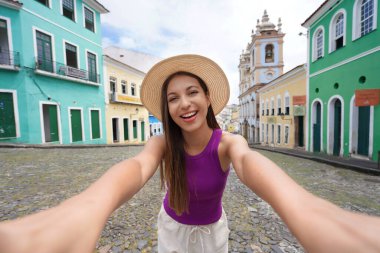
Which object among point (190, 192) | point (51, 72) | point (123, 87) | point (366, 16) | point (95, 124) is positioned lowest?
point (190, 192)

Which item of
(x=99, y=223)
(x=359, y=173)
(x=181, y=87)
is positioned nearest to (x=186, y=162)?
(x=181, y=87)

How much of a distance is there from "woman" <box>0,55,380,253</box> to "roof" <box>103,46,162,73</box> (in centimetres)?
2469

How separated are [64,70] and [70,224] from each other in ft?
50.8

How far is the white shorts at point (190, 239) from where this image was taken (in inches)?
63.3

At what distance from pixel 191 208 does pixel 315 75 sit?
595 inches

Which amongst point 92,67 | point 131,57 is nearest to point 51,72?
point 92,67

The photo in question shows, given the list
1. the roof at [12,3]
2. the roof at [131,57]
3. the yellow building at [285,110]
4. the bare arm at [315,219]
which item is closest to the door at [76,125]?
the roof at [12,3]

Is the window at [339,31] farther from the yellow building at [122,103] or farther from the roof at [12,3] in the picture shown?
the roof at [12,3]

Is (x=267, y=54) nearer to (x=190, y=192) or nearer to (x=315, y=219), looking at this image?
(x=190, y=192)

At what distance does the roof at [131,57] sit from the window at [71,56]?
373 inches

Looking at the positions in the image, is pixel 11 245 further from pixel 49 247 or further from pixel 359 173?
pixel 359 173

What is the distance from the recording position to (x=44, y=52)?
12.2 metres

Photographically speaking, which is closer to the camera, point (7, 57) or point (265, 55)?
point (7, 57)

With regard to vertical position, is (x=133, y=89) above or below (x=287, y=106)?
above
